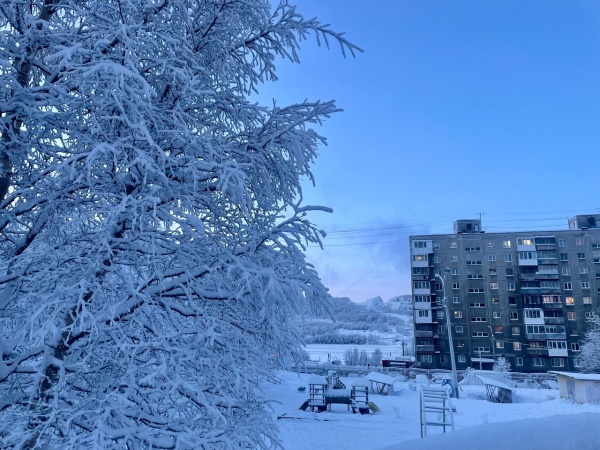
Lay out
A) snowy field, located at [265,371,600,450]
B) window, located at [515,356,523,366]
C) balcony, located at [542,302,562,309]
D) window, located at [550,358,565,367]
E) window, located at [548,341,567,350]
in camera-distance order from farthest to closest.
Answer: balcony, located at [542,302,562,309], window, located at [515,356,523,366], window, located at [548,341,567,350], window, located at [550,358,565,367], snowy field, located at [265,371,600,450]

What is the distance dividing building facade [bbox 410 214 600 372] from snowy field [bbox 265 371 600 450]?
2289cm

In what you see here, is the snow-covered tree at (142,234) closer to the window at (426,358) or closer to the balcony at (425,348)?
the balcony at (425,348)

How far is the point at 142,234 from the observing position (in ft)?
12.4

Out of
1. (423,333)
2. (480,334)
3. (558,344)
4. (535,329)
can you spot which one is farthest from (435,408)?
(558,344)

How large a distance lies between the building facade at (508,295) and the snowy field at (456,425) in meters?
22.9

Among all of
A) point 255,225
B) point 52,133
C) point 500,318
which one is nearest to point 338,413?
point 255,225

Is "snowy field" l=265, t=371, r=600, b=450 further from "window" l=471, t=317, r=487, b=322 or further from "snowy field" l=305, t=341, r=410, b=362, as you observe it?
"snowy field" l=305, t=341, r=410, b=362

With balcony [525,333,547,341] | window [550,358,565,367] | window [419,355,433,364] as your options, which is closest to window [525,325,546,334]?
balcony [525,333,547,341]

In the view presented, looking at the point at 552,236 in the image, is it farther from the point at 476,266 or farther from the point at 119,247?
the point at 119,247

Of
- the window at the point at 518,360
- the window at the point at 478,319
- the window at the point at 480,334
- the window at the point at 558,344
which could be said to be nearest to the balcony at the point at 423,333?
the window at the point at 480,334

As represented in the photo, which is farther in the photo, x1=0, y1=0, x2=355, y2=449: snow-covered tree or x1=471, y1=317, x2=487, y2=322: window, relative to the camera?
x1=471, y1=317, x2=487, y2=322: window

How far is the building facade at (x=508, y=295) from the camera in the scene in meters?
51.3

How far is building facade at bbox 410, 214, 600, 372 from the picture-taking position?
168 feet

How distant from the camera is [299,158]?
452cm
